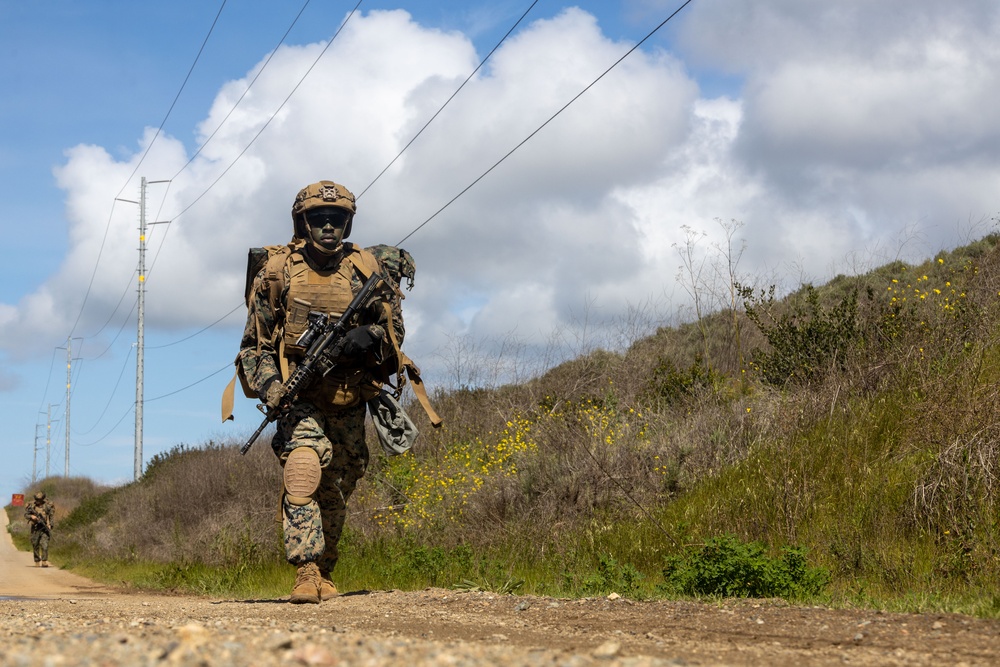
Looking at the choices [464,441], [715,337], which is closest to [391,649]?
[464,441]

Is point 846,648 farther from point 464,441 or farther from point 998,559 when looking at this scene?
point 464,441

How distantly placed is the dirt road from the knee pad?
2.33 feet

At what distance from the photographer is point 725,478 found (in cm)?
881

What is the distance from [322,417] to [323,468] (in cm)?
38

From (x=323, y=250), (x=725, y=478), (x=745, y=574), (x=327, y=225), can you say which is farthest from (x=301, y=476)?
(x=725, y=478)

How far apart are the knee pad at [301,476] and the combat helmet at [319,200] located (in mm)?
1645

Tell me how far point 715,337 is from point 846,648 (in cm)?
1160

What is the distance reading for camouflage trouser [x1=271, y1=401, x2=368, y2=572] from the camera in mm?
7145

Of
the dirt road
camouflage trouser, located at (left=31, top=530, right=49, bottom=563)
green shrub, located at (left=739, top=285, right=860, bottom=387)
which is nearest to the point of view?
the dirt road

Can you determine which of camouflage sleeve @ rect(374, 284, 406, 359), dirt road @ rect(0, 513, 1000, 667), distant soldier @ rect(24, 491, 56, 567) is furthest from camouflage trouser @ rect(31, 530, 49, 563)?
camouflage sleeve @ rect(374, 284, 406, 359)

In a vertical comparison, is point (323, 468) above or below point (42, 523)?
below

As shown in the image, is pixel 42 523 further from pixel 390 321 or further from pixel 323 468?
pixel 390 321

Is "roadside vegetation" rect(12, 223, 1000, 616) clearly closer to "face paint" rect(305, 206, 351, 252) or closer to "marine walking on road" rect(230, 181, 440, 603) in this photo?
"marine walking on road" rect(230, 181, 440, 603)

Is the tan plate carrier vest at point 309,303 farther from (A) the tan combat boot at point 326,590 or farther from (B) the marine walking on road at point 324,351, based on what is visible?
(A) the tan combat boot at point 326,590
